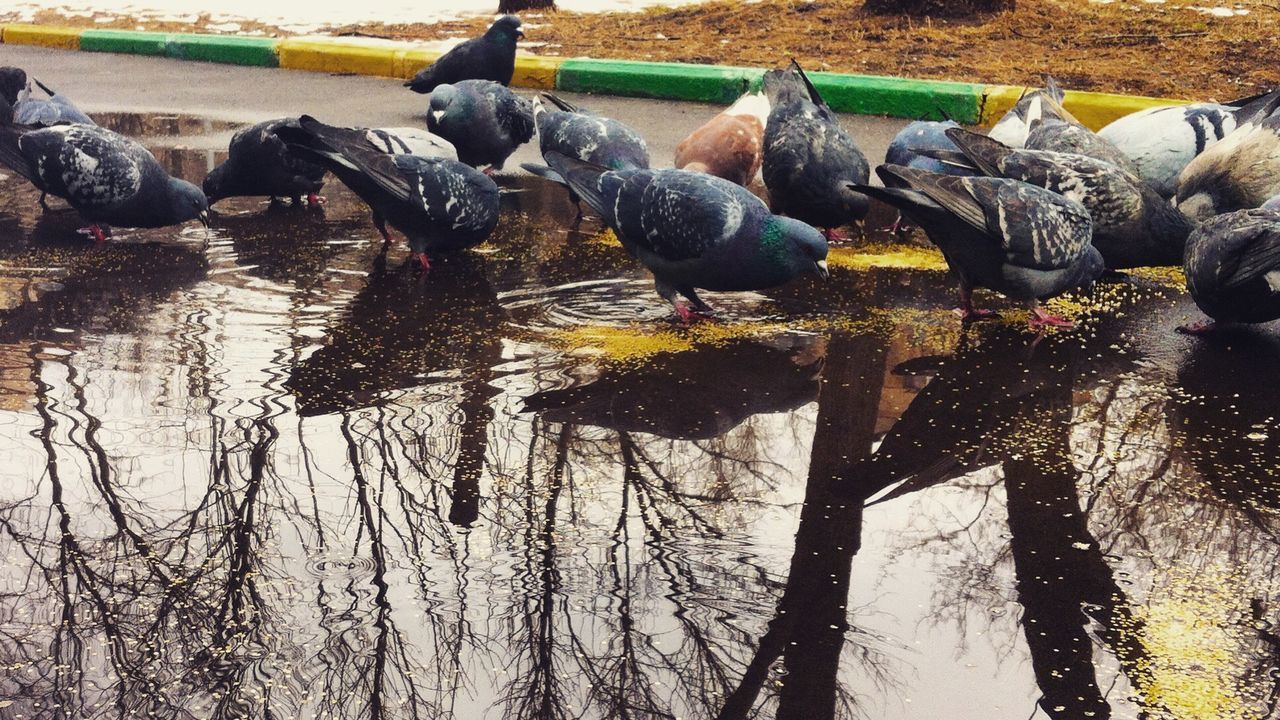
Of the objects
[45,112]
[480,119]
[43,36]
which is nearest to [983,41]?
[480,119]

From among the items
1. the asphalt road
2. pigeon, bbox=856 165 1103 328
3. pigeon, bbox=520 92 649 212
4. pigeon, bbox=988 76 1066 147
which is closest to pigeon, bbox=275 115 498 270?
pigeon, bbox=520 92 649 212

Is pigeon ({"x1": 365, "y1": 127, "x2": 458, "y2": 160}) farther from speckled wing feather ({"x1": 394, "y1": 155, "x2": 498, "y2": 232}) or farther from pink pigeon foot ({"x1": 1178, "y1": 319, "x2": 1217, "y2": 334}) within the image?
pink pigeon foot ({"x1": 1178, "y1": 319, "x2": 1217, "y2": 334})

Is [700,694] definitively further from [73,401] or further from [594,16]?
[594,16]

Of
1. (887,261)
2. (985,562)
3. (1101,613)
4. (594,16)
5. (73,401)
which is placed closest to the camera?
(1101,613)

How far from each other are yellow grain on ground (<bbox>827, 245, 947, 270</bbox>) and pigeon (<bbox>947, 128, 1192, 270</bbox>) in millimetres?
590

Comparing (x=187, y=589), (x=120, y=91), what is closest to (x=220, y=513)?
(x=187, y=589)

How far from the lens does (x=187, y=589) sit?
2.89m

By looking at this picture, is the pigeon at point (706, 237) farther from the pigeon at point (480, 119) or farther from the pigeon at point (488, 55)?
the pigeon at point (488, 55)

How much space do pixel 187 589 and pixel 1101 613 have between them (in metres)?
2.09

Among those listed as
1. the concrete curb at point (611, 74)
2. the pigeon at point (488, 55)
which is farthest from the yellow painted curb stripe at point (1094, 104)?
the pigeon at point (488, 55)

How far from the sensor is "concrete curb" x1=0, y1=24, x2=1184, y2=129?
841cm

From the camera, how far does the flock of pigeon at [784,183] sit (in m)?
4.77

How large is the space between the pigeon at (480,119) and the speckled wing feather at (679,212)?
244 cm

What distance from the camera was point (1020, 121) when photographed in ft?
22.5
